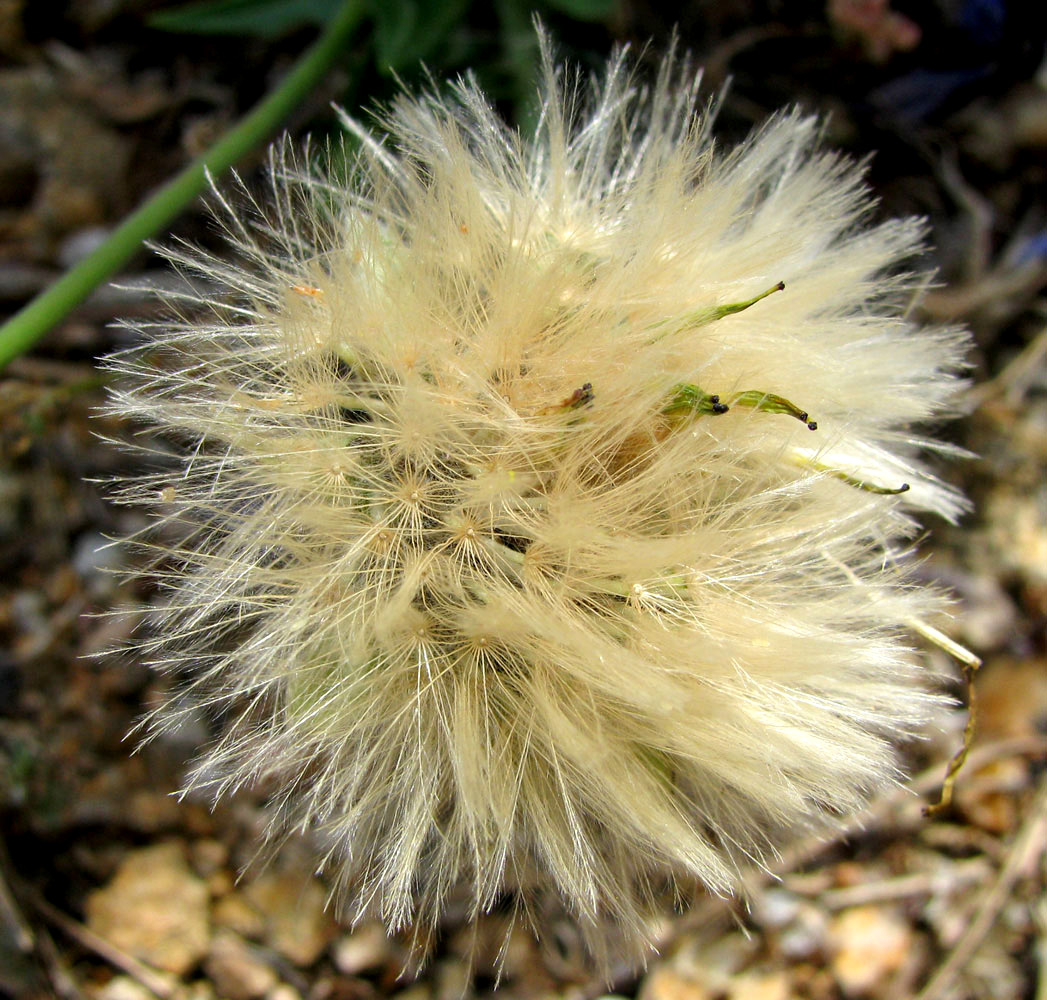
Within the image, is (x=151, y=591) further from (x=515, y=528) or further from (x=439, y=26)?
(x=439, y=26)

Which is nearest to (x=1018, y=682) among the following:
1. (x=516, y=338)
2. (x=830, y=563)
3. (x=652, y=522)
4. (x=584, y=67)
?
(x=830, y=563)

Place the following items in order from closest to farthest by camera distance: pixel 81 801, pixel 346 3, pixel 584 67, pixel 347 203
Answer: pixel 347 203 < pixel 81 801 < pixel 346 3 < pixel 584 67

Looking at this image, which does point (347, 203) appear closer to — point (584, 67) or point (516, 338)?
point (516, 338)

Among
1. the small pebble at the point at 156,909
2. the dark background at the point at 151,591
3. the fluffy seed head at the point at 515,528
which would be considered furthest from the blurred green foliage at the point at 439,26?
the small pebble at the point at 156,909

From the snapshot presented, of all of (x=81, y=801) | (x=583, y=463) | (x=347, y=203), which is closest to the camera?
(x=583, y=463)

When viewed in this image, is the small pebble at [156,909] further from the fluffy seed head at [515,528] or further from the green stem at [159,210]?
the green stem at [159,210]

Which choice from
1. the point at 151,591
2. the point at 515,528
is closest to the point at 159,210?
the point at 151,591

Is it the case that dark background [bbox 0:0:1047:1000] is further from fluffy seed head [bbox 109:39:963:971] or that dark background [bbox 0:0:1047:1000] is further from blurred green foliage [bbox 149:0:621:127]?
fluffy seed head [bbox 109:39:963:971]

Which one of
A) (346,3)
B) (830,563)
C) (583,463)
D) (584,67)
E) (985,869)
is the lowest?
(985,869)
